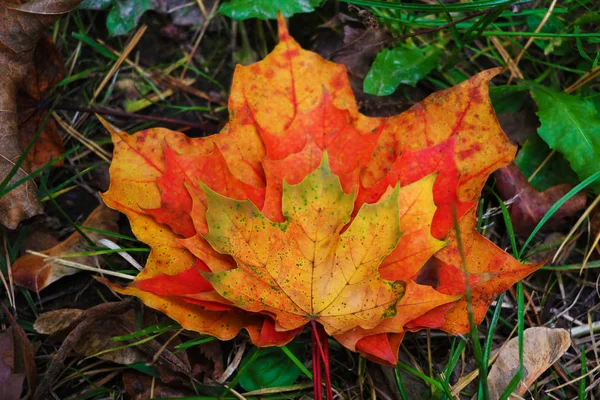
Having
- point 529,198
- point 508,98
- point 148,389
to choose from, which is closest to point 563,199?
point 529,198

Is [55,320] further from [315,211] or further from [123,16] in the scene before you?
[123,16]

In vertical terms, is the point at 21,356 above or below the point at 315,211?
below

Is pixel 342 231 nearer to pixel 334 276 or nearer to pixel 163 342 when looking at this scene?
pixel 334 276

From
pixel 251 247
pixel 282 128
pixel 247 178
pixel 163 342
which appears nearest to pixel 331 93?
pixel 282 128

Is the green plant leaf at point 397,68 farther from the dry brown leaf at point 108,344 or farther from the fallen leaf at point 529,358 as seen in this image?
the dry brown leaf at point 108,344

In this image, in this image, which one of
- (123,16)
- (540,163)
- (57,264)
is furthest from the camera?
(123,16)

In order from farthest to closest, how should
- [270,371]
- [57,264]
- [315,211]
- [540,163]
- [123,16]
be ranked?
[123,16]
[540,163]
[57,264]
[270,371]
[315,211]

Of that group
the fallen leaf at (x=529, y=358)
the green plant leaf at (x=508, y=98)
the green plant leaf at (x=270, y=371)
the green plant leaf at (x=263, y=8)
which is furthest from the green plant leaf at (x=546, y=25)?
the green plant leaf at (x=270, y=371)
